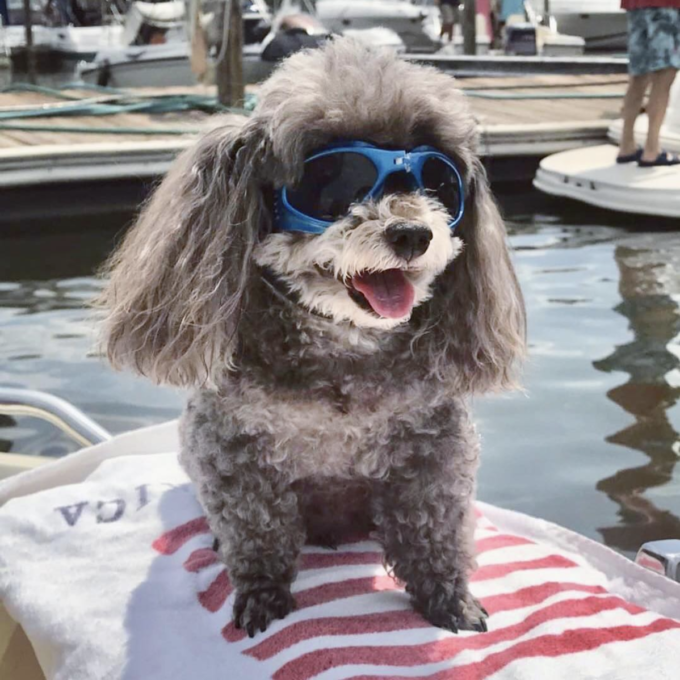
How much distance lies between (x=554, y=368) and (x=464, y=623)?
5.17 ft

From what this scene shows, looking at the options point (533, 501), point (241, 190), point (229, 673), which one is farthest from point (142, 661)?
point (533, 501)

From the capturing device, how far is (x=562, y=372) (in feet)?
8.88

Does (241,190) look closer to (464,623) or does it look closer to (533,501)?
(464,623)

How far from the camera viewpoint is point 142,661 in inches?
47.8

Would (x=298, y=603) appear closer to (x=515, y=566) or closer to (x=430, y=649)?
(x=430, y=649)

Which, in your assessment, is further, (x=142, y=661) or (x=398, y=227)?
(x=142, y=661)

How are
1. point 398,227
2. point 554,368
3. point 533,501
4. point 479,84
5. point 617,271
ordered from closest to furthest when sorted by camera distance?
point 398,227, point 533,501, point 554,368, point 617,271, point 479,84

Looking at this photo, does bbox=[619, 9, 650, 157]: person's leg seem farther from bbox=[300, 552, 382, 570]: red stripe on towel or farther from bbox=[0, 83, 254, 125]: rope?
bbox=[300, 552, 382, 570]: red stripe on towel

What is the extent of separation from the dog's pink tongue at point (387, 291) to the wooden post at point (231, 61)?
419cm

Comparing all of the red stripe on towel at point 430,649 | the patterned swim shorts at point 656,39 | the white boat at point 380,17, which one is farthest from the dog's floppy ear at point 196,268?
the white boat at point 380,17

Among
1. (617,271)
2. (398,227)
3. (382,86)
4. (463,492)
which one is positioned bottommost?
(617,271)

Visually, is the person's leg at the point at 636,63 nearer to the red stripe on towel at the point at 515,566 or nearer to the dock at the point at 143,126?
the dock at the point at 143,126

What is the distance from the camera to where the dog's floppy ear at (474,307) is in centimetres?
126

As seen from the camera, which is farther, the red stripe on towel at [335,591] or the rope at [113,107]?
the rope at [113,107]
